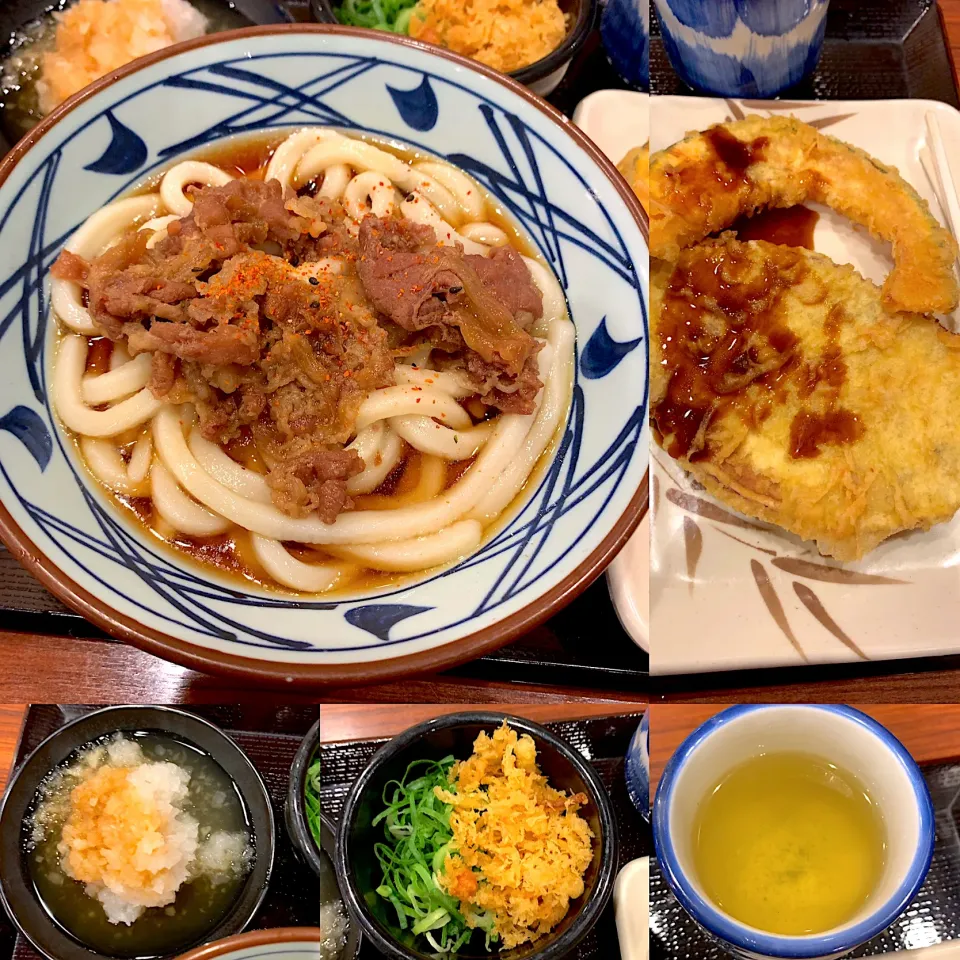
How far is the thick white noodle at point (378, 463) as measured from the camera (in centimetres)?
94

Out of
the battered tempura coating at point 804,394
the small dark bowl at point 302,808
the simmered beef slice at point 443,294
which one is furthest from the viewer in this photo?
the battered tempura coating at point 804,394

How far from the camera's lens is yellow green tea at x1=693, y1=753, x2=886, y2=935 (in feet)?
2.42

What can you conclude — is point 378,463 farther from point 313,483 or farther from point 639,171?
point 639,171

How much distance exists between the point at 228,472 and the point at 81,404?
0.54ft

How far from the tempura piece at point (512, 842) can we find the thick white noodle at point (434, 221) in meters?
0.53

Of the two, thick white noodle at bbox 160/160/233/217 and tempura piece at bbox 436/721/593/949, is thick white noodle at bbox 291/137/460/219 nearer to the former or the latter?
thick white noodle at bbox 160/160/233/217

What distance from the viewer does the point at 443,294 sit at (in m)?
0.88

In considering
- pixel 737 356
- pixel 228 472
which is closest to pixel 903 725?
pixel 737 356

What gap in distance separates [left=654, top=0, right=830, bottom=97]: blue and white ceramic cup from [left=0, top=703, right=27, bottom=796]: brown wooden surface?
104cm

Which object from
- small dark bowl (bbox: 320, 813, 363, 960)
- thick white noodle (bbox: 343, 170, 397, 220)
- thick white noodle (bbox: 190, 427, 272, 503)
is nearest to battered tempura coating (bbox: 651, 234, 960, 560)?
thick white noodle (bbox: 343, 170, 397, 220)

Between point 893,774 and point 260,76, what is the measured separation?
0.97 m

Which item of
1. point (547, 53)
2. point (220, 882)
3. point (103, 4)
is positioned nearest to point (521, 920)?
point (220, 882)

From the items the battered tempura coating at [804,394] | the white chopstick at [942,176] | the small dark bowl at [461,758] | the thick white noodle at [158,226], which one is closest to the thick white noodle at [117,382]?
the thick white noodle at [158,226]

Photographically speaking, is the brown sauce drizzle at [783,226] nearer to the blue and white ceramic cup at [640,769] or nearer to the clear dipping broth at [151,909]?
the blue and white ceramic cup at [640,769]
